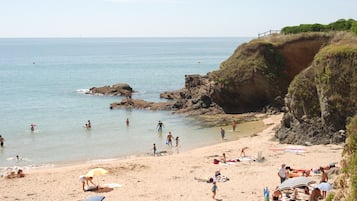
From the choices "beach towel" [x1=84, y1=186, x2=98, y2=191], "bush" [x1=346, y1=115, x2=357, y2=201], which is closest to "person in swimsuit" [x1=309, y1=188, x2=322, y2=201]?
"bush" [x1=346, y1=115, x2=357, y2=201]

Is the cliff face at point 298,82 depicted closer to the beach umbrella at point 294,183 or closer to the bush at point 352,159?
the beach umbrella at point 294,183

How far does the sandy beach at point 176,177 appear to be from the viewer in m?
21.0

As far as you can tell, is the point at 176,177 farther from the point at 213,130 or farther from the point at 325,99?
the point at 213,130

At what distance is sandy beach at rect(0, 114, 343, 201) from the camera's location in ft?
69.0

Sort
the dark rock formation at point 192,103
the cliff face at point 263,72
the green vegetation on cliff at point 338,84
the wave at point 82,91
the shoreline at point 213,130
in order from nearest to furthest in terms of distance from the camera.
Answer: the green vegetation on cliff at point 338,84
the shoreline at point 213,130
the cliff face at point 263,72
the dark rock formation at point 192,103
the wave at point 82,91

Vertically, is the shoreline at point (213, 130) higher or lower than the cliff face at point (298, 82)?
lower

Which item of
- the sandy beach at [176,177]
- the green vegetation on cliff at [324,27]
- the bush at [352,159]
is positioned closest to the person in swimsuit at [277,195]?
the sandy beach at [176,177]

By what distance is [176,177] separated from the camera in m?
24.2

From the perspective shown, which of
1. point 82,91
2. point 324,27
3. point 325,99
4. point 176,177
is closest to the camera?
point 176,177

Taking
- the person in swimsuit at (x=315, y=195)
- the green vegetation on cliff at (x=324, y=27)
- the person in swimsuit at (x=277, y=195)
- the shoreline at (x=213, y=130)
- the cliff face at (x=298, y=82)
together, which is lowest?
the shoreline at (x=213, y=130)

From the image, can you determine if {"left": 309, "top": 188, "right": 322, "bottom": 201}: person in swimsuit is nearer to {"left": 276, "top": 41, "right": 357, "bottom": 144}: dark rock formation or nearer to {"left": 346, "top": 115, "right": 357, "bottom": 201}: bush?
{"left": 346, "top": 115, "right": 357, "bottom": 201}: bush

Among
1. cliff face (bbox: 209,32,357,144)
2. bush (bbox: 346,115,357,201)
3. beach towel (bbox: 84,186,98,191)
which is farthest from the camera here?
cliff face (bbox: 209,32,357,144)

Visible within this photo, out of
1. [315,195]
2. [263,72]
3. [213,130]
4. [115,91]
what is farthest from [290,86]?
[115,91]

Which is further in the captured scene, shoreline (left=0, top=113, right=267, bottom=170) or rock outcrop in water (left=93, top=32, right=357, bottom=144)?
shoreline (left=0, top=113, right=267, bottom=170)
